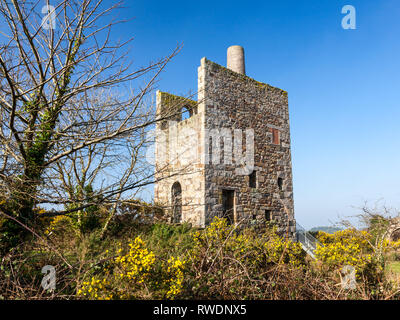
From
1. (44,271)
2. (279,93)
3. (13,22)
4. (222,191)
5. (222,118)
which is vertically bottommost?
(44,271)

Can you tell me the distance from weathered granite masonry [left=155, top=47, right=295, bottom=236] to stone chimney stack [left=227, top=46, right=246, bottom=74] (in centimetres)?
86

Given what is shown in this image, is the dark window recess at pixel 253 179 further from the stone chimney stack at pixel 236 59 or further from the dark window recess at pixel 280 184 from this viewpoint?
the stone chimney stack at pixel 236 59

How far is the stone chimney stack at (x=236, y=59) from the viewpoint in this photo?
1316 centimetres

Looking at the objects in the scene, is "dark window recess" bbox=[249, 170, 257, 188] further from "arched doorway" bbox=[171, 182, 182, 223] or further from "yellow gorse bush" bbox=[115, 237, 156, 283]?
"yellow gorse bush" bbox=[115, 237, 156, 283]

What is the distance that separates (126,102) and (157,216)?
269 inches

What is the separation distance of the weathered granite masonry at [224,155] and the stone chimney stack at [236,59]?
86cm

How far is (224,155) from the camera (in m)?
11.0

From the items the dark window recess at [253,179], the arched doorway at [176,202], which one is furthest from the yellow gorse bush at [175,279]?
the dark window recess at [253,179]

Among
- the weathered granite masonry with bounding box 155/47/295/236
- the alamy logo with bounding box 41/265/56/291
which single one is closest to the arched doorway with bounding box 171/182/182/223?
the weathered granite masonry with bounding box 155/47/295/236

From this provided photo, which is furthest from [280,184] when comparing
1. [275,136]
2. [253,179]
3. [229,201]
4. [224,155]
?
[224,155]

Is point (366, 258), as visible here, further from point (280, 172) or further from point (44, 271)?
point (280, 172)

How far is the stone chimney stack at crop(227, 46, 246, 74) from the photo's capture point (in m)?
13.2
